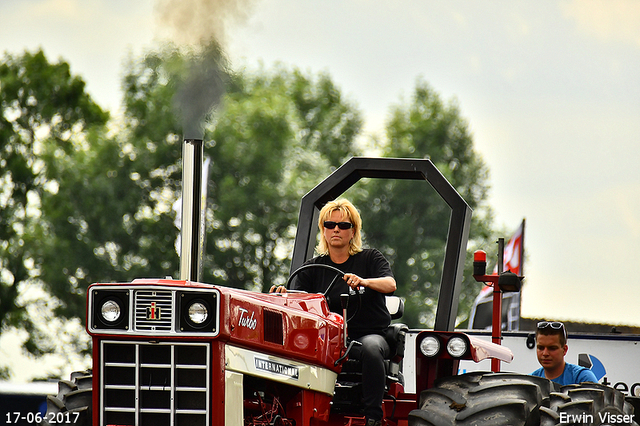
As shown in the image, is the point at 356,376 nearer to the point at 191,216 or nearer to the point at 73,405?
the point at 191,216

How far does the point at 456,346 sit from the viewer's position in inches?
247

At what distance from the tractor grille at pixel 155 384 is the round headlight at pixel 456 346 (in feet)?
6.16

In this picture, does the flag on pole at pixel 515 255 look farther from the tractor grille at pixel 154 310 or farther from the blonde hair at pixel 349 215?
the tractor grille at pixel 154 310

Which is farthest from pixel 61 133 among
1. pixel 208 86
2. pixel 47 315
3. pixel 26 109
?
pixel 208 86

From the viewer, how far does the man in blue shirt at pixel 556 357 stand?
24.7 feet

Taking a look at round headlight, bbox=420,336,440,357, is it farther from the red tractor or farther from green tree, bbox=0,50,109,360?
green tree, bbox=0,50,109,360

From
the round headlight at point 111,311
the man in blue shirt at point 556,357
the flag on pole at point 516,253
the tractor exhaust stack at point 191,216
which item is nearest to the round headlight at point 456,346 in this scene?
the man in blue shirt at point 556,357

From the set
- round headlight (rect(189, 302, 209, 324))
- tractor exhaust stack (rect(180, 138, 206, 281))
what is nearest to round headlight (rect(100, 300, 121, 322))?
round headlight (rect(189, 302, 209, 324))

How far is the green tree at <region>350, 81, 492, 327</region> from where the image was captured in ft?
86.9

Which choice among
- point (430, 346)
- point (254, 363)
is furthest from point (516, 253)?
point (254, 363)

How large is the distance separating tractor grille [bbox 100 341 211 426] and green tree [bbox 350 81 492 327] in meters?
20.4

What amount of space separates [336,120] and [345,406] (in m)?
26.7

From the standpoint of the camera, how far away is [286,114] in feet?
87.8

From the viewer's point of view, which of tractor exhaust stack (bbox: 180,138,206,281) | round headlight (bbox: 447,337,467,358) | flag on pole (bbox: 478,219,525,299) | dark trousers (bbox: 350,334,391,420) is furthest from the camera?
flag on pole (bbox: 478,219,525,299)
